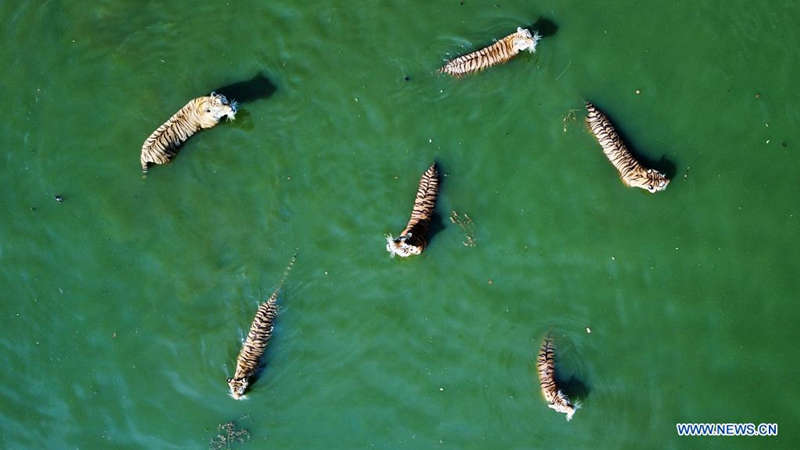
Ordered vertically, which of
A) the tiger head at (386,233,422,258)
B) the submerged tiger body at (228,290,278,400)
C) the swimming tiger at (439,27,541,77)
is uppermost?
the swimming tiger at (439,27,541,77)

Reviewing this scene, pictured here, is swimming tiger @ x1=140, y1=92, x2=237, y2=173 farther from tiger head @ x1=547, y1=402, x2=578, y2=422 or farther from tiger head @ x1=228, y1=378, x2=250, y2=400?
tiger head @ x1=547, y1=402, x2=578, y2=422

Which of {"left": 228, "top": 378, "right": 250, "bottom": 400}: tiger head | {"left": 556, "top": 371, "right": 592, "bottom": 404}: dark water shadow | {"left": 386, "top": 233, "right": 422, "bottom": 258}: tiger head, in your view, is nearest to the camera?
{"left": 386, "top": 233, "right": 422, "bottom": 258}: tiger head

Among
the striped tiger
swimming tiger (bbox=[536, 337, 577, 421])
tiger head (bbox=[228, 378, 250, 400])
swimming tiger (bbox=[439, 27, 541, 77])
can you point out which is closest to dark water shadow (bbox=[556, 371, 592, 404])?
swimming tiger (bbox=[536, 337, 577, 421])

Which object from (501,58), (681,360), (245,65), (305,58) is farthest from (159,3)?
(681,360)

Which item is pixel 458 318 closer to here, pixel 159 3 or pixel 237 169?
pixel 237 169

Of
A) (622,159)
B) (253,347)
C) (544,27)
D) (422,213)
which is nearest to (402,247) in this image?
(422,213)

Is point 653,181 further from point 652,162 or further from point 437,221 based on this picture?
point 437,221

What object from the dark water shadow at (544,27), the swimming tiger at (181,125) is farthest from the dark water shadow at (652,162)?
the swimming tiger at (181,125)
